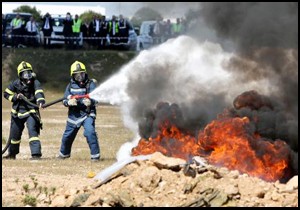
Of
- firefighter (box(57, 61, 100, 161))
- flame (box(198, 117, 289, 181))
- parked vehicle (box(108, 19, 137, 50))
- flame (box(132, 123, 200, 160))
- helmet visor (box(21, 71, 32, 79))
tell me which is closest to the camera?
flame (box(198, 117, 289, 181))

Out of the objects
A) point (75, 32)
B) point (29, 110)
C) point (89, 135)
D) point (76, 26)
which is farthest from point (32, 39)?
point (89, 135)

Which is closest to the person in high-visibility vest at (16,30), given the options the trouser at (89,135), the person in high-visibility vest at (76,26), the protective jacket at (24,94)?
the person in high-visibility vest at (76,26)

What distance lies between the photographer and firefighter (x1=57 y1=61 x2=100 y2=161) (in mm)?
17344

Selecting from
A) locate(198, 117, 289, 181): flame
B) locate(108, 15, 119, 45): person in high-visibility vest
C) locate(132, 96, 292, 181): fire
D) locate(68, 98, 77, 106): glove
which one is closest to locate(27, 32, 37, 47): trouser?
locate(108, 15, 119, 45): person in high-visibility vest

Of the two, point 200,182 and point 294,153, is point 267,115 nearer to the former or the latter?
point 294,153

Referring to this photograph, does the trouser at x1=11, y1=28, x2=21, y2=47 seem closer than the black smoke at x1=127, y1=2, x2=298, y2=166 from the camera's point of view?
No

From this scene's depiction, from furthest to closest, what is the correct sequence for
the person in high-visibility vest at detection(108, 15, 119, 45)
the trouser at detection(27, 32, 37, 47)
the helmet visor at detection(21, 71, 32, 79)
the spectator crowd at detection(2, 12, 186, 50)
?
the trouser at detection(27, 32, 37, 47) < the spectator crowd at detection(2, 12, 186, 50) < the person in high-visibility vest at detection(108, 15, 119, 45) < the helmet visor at detection(21, 71, 32, 79)

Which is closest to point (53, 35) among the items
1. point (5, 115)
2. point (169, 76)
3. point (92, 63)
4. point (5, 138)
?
point (92, 63)

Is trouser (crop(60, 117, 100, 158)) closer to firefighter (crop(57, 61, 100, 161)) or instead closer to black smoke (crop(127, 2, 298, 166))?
firefighter (crop(57, 61, 100, 161))

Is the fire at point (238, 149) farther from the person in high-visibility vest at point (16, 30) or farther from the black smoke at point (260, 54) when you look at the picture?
the person in high-visibility vest at point (16, 30)

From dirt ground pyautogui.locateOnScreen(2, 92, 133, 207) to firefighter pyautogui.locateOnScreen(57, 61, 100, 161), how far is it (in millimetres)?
417

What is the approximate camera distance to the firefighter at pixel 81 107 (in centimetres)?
1734

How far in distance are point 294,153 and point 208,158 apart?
1.25m

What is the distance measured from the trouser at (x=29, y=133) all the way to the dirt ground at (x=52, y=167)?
214 millimetres
